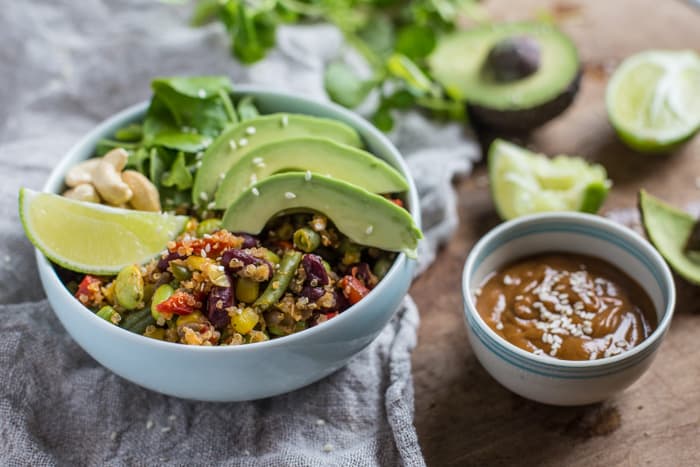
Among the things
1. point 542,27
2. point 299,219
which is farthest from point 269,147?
point 542,27

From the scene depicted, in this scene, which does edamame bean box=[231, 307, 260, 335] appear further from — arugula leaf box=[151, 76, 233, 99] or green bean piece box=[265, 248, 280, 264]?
arugula leaf box=[151, 76, 233, 99]

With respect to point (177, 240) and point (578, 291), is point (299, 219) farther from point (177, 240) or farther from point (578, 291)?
point (578, 291)

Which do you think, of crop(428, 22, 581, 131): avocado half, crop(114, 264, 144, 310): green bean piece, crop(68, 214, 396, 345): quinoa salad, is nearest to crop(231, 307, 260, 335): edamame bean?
crop(68, 214, 396, 345): quinoa salad

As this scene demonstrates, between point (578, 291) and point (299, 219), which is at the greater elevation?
point (299, 219)

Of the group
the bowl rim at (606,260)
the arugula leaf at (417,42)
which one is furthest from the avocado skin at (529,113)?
the bowl rim at (606,260)

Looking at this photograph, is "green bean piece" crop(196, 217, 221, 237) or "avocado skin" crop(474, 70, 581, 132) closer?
"green bean piece" crop(196, 217, 221, 237)

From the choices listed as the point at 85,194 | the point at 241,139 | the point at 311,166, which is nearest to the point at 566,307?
the point at 311,166
